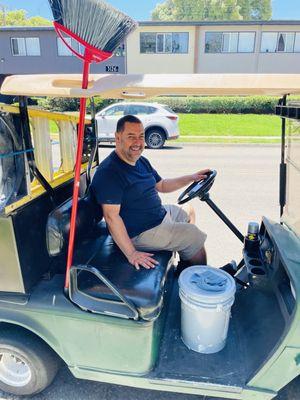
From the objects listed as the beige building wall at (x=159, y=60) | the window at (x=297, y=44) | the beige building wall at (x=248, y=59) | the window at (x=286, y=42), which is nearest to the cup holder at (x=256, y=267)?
the beige building wall at (x=159, y=60)

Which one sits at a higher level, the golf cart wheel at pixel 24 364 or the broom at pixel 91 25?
the broom at pixel 91 25

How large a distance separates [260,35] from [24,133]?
82.3 feet

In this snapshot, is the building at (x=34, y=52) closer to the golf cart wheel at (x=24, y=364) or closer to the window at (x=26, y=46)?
the window at (x=26, y=46)

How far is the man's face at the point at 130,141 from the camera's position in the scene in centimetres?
250

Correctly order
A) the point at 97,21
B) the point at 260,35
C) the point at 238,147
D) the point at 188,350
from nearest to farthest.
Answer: the point at 97,21 < the point at 188,350 < the point at 238,147 < the point at 260,35

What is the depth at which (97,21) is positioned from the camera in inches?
59.6

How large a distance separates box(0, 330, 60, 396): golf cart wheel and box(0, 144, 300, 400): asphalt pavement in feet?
0.36

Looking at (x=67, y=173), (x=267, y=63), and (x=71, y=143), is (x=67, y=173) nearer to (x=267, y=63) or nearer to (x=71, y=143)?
(x=71, y=143)

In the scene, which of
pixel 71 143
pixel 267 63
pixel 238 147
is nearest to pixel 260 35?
pixel 267 63

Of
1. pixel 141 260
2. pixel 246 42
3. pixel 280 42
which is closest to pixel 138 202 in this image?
pixel 141 260

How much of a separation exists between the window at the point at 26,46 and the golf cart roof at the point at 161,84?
1066 inches

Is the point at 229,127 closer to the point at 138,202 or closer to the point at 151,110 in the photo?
the point at 151,110

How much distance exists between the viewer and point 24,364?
2098mm

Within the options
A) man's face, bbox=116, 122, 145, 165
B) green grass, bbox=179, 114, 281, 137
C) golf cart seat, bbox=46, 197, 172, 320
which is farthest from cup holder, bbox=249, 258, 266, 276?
green grass, bbox=179, 114, 281, 137
